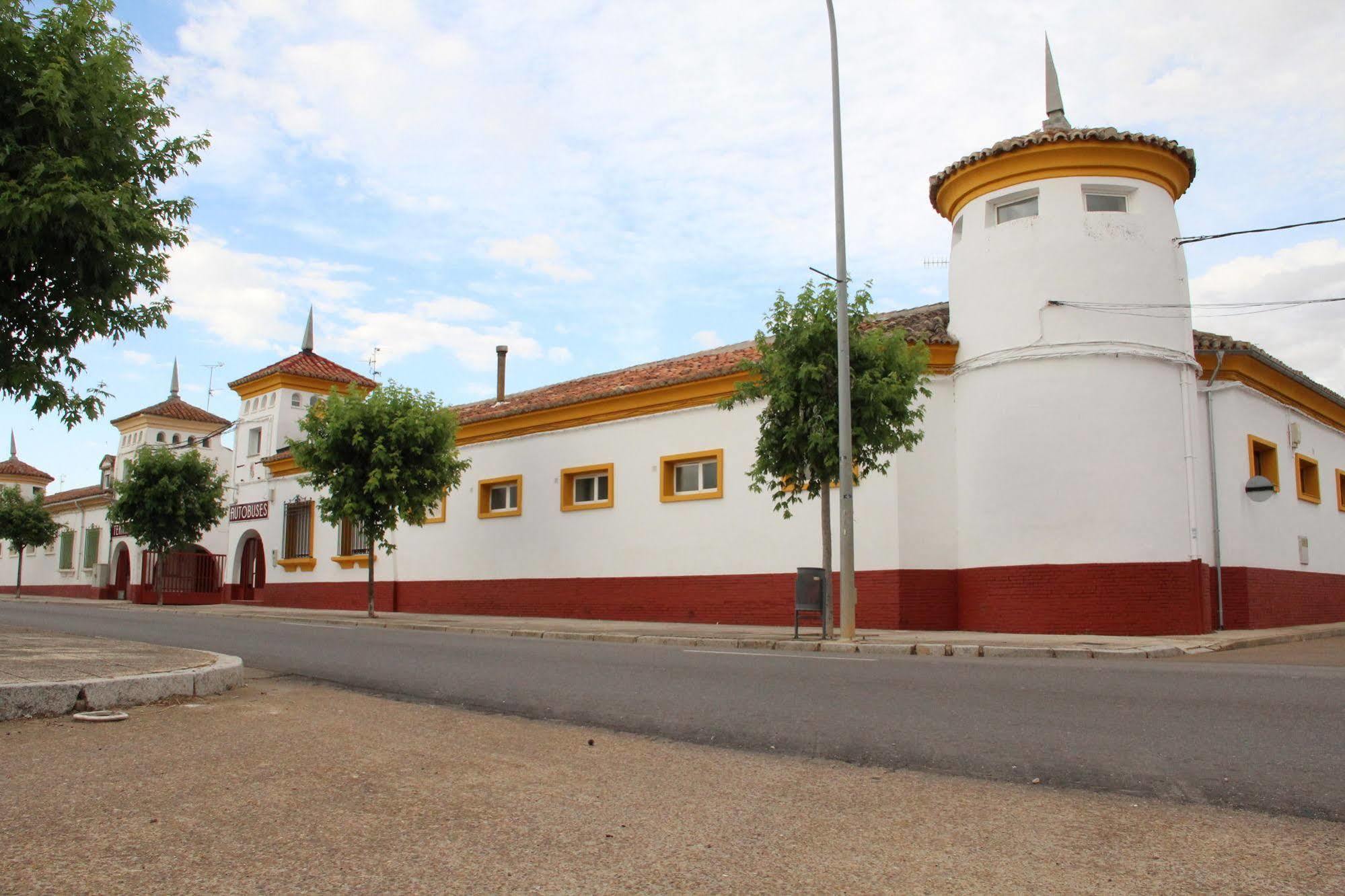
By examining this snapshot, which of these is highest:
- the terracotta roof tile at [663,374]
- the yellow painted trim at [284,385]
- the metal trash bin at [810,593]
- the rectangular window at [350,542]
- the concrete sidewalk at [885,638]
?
the yellow painted trim at [284,385]

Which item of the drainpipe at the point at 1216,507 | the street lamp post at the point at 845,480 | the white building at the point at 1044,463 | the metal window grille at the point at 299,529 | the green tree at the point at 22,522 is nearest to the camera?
the street lamp post at the point at 845,480

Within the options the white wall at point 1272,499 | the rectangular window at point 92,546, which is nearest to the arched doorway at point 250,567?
the rectangular window at point 92,546

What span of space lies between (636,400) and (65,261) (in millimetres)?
14069

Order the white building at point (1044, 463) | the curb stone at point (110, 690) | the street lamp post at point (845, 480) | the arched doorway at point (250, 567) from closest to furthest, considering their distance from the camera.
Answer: the curb stone at point (110, 690) → the street lamp post at point (845, 480) → the white building at point (1044, 463) → the arched doorway at point (250, 567)

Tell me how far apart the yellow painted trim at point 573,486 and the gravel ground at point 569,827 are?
52.6ft

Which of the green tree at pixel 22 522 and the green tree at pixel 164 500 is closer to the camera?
the green tree at pixel 164 500

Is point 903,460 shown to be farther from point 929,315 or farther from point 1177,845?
point 1177,845

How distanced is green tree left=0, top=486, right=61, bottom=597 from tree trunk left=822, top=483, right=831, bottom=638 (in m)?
41.1

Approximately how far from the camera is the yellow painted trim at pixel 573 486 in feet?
73.3

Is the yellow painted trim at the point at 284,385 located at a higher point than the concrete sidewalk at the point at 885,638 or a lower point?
higher

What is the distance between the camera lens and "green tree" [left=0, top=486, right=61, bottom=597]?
44688 millimetres

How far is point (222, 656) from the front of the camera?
31.8 feet

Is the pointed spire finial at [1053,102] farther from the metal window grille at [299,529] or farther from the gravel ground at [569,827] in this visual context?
the metal window grille at [299,529]

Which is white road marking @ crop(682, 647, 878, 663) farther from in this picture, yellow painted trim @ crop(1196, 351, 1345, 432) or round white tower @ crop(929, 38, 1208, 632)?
yellow painted trim @ crop(1196, 351, 1345, 432)
